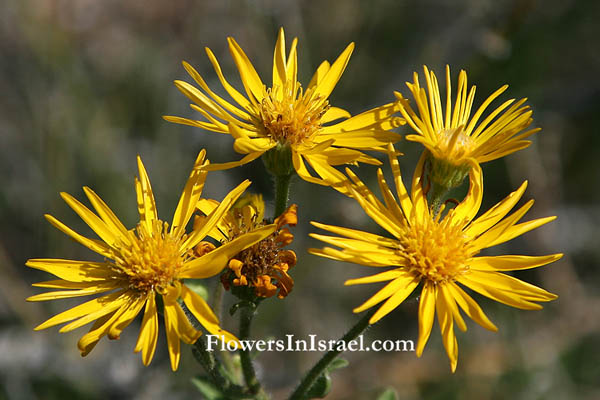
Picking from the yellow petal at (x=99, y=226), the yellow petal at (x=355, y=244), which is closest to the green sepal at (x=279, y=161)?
the yellow petal at (x=355, y=244)

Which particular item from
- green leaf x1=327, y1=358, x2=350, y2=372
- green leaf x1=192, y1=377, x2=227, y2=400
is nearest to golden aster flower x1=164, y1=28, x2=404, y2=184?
green leaf x1=327, y1=358, x2=350, y2=372

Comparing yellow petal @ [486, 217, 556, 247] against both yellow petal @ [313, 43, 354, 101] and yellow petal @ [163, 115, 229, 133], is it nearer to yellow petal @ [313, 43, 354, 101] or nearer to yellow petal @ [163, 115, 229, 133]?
yellow petal @ [313, 43, 354, 101]

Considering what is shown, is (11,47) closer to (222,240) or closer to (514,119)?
(222,240)

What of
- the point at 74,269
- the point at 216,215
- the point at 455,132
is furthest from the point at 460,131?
the point at 74,269

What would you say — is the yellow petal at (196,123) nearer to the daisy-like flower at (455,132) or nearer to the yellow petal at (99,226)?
the yellow petal at (99,226)

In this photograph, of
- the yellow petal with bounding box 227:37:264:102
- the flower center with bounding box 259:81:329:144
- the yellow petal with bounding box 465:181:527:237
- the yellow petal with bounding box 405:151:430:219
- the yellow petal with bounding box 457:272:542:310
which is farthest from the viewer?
the yellow petal with bounding box 227:37:264:102

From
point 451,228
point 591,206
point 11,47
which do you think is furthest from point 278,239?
point 11,47
